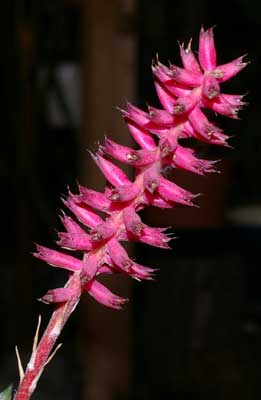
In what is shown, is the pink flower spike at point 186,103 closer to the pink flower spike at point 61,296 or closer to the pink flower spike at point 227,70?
the pink flower spike at point 227,70

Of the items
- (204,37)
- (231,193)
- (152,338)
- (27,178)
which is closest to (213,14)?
(231,193)

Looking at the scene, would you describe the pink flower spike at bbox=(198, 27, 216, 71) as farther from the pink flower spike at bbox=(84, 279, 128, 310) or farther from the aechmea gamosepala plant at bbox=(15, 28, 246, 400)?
the pink flower spike at bbox=(84, 279, 128, 310)

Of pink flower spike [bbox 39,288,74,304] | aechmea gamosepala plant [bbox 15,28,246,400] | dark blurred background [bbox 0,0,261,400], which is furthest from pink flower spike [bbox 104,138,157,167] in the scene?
dark blurred background [bbox 0,0,261,400]

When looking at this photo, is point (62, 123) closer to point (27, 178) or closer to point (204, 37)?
point (27, 178)

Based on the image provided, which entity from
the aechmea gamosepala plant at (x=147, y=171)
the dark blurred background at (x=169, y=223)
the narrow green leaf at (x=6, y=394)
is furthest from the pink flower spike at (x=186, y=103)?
the dark blurred background at (x=169, y=223)

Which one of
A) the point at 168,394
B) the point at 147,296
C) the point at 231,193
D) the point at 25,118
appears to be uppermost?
the point at 25,118

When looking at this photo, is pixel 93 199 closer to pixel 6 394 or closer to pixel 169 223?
pixel 6 394
